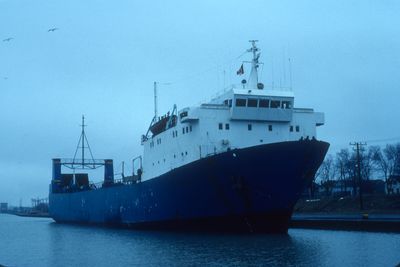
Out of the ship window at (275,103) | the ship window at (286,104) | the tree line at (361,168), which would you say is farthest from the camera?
the tree line at (361,168)

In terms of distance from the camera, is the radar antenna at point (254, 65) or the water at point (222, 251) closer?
the water at point (222, 251)

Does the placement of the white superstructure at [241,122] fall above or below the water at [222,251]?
above

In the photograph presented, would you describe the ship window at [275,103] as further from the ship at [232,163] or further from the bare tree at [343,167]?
the bare tree at [343,167]

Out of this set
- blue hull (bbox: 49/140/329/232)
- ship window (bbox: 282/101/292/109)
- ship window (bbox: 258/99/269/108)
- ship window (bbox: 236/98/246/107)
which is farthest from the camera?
ship window (bbox: 282/101/292/109)

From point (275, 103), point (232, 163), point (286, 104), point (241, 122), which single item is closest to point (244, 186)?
point (232, 163)

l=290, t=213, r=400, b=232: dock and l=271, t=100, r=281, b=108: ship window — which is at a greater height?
l=271, t=100, r=281, b=108: ship window

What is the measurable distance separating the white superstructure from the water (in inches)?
160

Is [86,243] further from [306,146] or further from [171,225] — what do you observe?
[306,146]

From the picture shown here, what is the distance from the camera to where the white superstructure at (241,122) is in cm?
2417

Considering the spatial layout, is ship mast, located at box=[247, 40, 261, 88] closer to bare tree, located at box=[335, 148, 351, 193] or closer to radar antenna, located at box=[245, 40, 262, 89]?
radar antenna, located at box=[245, 40, 262, 89]

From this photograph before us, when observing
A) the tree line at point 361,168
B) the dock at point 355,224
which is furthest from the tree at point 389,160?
the dock at point 355,224

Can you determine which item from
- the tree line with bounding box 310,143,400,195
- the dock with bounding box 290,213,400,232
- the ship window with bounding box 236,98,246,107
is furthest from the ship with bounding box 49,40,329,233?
the tree line with bounding box 310,143,400,195

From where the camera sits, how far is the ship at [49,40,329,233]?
2150cm

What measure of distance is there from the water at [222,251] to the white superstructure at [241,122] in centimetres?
407
